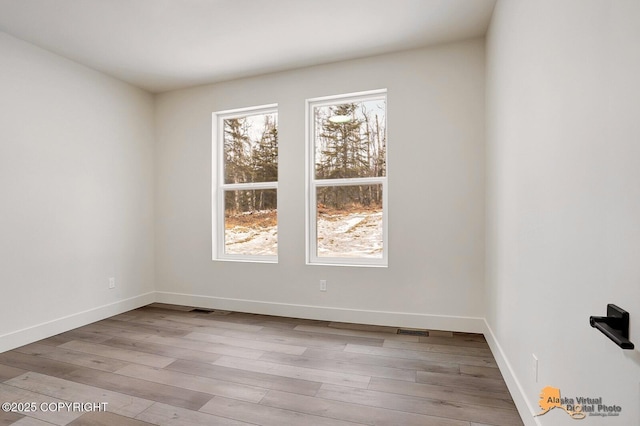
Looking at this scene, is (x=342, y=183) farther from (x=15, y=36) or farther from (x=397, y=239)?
(x=15, y=36)

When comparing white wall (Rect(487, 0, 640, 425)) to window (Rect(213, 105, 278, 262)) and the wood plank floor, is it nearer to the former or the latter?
the wood plank floor

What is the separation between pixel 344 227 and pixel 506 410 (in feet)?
6.93

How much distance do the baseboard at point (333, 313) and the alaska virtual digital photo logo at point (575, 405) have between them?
1.55 metres

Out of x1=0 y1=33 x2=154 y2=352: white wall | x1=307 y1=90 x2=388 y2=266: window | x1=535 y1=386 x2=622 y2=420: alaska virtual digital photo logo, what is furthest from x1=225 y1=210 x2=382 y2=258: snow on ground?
x1=535 y1=386 x2=622 y2=420: alaska virtual digital photo logo

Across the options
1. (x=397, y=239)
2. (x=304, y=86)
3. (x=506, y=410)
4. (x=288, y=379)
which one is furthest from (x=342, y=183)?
(x=506, y=410)

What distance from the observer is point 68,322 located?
331 cm

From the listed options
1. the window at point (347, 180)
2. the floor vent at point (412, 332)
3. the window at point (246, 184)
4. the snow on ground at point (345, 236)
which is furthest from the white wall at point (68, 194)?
the floor vent at point (412, 332)

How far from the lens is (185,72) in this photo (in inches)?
146

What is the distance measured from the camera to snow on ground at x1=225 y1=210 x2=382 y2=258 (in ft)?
11.5

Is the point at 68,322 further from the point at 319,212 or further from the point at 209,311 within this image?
the point at 319,212

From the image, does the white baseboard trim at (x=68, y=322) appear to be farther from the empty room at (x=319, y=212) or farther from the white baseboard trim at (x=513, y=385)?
the white baseboard trim at (x=513, y=385)

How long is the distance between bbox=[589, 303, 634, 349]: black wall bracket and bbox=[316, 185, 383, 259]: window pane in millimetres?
2527

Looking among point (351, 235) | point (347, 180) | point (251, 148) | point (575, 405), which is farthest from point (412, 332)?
point (251, 148)

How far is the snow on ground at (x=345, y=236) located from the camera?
350 centimetres
